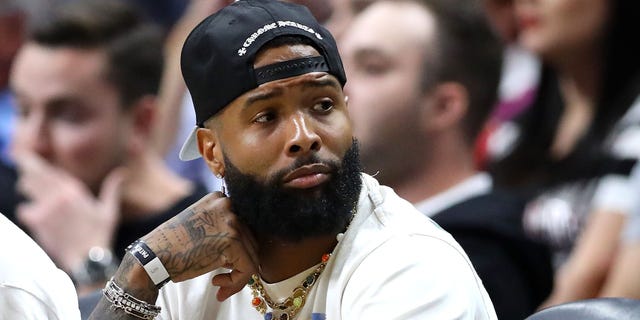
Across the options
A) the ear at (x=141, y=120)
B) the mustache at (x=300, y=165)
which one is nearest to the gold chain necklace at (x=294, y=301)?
the mustache at (x=300, y=165)

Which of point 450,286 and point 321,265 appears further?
point 321,265

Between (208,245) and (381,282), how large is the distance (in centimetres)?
43

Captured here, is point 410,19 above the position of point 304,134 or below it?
below

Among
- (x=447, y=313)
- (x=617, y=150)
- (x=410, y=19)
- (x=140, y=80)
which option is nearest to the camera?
(x=447, y=313)

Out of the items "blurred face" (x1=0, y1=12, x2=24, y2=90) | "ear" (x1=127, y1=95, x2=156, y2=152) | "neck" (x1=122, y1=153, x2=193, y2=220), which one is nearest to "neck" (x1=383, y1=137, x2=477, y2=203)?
"neck" (x1=122, y1=153, x2=193, y2=220)

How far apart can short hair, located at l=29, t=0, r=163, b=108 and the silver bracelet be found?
248cm

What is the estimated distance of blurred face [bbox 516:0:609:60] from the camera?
5.04 metres

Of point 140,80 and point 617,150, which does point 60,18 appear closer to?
point 140,80

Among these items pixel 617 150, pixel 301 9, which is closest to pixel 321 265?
pixel 301 9

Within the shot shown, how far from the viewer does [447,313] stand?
8.89ft

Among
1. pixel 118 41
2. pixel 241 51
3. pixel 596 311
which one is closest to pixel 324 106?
pixel 241 51

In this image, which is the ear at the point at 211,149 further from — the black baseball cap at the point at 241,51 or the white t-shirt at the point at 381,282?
the white t-shirt at the point at 381,282

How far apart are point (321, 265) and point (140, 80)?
2575mm

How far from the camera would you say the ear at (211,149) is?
3.07 m
